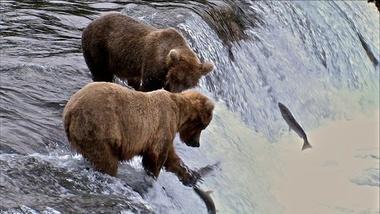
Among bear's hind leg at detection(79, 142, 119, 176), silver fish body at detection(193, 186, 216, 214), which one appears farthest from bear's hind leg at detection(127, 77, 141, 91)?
bear's hind leg at detection(79, 142, 119, 176)

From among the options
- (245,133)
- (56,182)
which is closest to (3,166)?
(56,182)

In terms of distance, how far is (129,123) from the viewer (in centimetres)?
618

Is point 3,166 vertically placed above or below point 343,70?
above

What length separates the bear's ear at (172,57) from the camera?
24.1ft

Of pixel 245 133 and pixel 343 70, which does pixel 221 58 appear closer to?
pixel 245 133

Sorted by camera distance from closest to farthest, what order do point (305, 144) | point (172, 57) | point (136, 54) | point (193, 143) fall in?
point (193, 143) < point (172, 57) < point (136, 54) < point (305, 144)

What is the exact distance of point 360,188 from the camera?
975 cm

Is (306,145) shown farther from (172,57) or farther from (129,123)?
(129,123)

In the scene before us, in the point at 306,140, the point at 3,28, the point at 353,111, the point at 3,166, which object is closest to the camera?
the point at 3,166

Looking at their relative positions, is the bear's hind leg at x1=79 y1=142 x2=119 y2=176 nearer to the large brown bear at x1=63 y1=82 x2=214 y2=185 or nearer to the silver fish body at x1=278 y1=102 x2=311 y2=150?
the large brown bear at x1=63 y1=82 x2=214 y2=185

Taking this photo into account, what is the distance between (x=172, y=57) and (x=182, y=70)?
14 centimetres

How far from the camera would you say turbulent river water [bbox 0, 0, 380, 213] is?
241 inches

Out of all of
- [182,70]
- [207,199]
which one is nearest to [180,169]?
[207,199]

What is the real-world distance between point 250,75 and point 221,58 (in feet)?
1.92
